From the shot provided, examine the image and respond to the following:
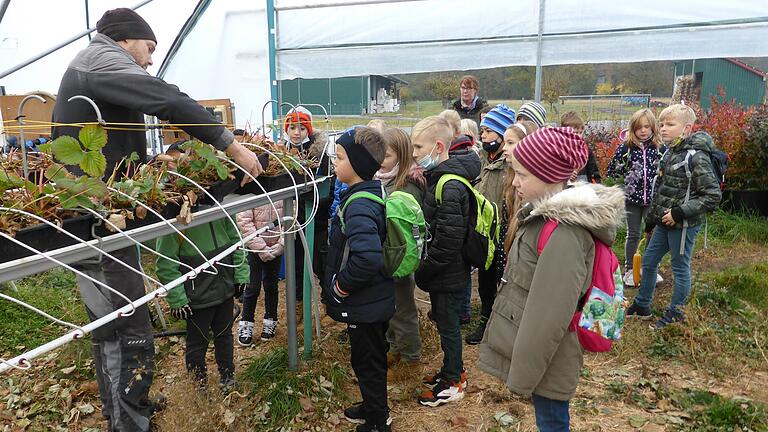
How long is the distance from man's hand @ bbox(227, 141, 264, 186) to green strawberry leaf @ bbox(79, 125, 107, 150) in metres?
0.71

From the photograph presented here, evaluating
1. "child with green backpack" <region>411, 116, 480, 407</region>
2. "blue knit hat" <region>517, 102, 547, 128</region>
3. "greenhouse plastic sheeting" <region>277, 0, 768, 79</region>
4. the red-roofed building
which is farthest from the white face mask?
the red-roofed building

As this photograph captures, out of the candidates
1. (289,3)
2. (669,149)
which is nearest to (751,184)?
(669,149)

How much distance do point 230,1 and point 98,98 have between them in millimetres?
5386

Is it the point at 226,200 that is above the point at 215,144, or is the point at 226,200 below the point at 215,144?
below

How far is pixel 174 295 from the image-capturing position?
2.74 metres

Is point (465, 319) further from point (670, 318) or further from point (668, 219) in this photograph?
point (668, 219)

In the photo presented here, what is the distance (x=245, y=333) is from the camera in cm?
398

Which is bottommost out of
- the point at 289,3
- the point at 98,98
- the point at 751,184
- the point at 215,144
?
the point at 751,184

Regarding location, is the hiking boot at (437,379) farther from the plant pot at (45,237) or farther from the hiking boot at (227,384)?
the plant pot at (45,237)

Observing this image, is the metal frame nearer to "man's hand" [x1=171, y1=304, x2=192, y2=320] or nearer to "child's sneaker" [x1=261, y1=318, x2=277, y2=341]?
"man's hand" [x1=171, y1=304, x2=192, y2=320]

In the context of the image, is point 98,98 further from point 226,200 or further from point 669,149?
point 669,149

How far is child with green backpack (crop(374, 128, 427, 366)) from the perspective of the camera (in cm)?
338

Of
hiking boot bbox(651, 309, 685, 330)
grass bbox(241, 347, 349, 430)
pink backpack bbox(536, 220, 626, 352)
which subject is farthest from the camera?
hiking boot bbox(651, 309, 685, 330)

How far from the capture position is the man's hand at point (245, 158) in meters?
2.48
